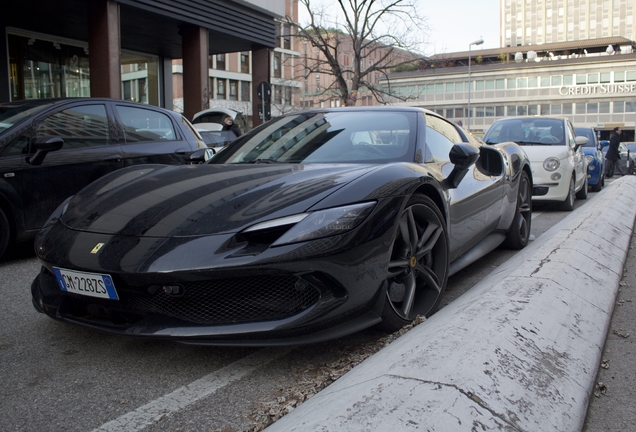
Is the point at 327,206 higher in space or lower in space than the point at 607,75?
lower

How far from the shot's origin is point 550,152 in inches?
343

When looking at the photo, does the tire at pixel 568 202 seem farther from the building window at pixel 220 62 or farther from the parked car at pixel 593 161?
the building window at pixel 220 62

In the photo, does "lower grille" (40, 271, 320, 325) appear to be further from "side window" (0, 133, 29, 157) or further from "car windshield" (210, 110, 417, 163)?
"side window" (0, 133, 29, 157)

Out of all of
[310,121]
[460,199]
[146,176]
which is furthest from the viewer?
[310,121]

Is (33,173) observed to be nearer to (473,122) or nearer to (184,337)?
(184,337)

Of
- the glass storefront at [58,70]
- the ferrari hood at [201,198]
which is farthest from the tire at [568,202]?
the glass storefront at [58,70]

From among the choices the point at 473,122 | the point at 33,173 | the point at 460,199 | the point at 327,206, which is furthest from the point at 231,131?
the point at 473,122

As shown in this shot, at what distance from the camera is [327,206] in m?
2.40

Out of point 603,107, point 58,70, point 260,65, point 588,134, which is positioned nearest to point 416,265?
point 588,134

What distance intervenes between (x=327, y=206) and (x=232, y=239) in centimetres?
41

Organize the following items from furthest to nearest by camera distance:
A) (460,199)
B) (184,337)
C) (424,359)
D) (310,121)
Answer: (310,121)
(460,199)
(184,337)
(424,359)

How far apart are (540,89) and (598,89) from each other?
18.0ft

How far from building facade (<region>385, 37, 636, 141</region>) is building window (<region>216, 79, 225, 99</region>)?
1600cm

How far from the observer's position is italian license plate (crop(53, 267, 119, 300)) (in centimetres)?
233
